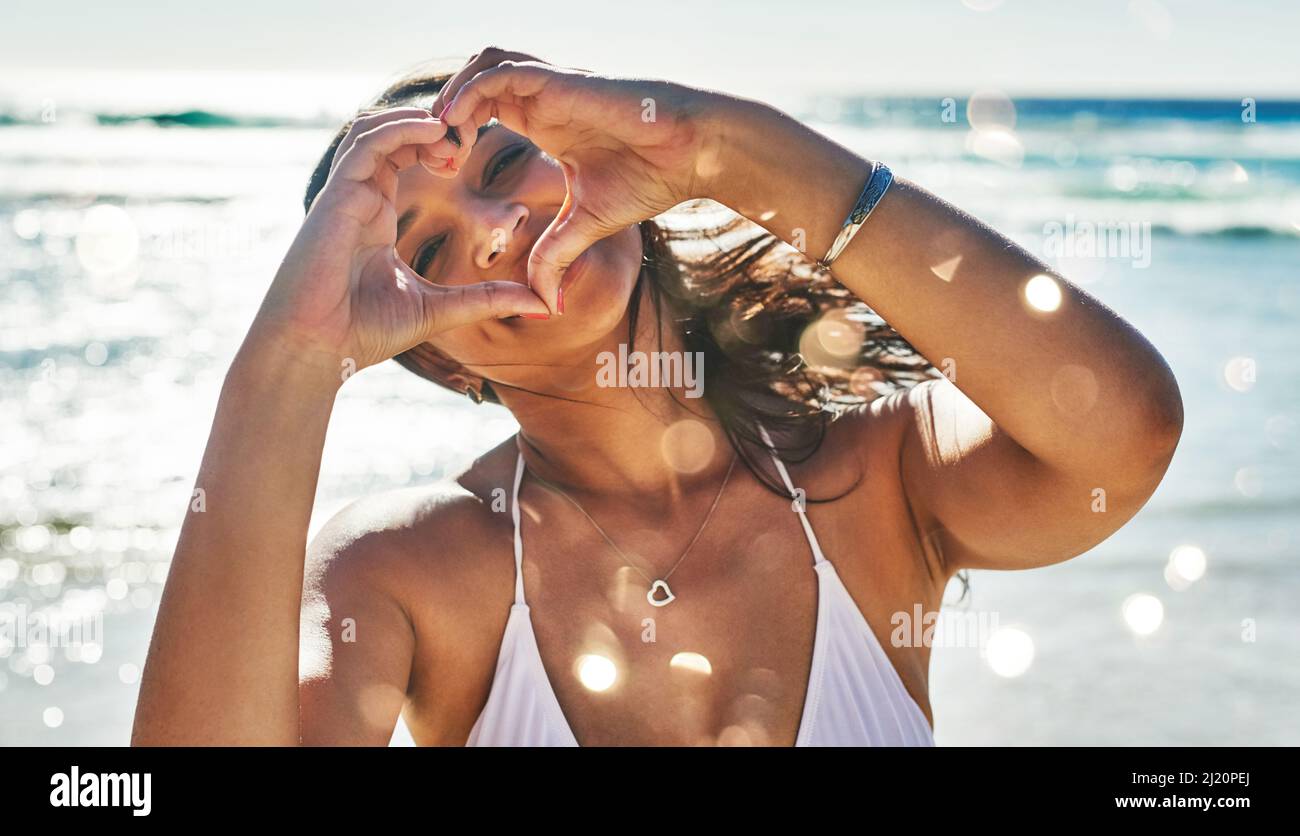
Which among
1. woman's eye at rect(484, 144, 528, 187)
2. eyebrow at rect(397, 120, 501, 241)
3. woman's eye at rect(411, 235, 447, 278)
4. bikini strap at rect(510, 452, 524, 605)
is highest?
woman's eye at rect(484, 144, 528, 187)

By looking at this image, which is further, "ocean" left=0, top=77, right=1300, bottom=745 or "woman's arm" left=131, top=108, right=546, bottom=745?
"ocean" left=0, top=77, right=1300, bottom=745

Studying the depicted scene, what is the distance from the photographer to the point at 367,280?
2012 millimetres

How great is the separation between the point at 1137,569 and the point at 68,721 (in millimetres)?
5336

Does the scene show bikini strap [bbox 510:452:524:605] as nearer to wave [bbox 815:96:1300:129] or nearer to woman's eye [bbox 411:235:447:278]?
woman's eye [bbox 411:235:447:278]

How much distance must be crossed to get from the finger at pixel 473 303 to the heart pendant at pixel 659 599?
2.41ft

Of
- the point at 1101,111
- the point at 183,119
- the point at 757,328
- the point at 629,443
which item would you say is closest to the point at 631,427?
the point at 629,443

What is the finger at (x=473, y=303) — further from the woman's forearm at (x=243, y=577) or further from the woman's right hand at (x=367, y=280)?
the woman's forearm at (x=243, y=577)

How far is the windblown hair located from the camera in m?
2.72

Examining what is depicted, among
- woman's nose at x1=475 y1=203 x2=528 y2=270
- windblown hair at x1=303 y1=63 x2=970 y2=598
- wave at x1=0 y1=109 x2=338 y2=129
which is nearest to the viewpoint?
woman's nose at x1=475 y1=203 x2=528 y2=270

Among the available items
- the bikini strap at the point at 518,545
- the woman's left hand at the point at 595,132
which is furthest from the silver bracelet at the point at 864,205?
the bikini strap at the point at 518,545

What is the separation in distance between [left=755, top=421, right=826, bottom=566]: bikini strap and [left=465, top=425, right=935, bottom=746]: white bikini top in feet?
0.11

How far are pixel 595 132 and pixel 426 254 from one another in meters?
0.55

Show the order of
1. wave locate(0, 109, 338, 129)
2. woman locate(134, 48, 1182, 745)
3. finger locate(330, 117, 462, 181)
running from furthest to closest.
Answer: wave locate(0, 109, 338, 129)
finger locate(330, 117, 462, 181)
woman locate(134, 48, 1182, 745)

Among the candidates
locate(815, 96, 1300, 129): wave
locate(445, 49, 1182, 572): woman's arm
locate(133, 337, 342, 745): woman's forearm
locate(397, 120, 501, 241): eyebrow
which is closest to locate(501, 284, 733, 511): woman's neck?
locate(397, 120, 501, 241): eyebrow
